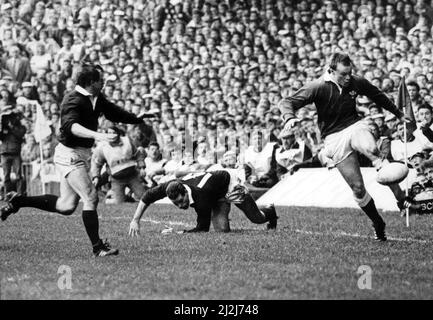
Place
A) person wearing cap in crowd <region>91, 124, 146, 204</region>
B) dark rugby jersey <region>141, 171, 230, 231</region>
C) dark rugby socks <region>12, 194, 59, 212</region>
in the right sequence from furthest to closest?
person wearing cap in crowd <region>91, 124, 146, 204</region> < dark rugby jersey <region>141, 171, 230, 231</region> < dark rugby socks <region>12, 194, 59, 212</region>

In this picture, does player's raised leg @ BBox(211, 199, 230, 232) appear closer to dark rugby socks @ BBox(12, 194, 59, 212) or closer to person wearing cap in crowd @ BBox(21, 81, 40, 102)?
dark rugby socks @ BBox(12, 194, 59, 212)

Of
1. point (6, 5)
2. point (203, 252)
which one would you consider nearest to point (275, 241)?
point (203, 252)

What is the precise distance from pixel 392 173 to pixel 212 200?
2.75 metres

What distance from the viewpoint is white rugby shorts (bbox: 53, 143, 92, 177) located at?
10.6 metres

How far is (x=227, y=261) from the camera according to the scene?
985 cm

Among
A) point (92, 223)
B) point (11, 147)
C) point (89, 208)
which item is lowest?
point (92, 223)

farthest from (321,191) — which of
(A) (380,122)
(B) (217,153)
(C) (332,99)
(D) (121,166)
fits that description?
(C) (332,99)

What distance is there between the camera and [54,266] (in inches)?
383

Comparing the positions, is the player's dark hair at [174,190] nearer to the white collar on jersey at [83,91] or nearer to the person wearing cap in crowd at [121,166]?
the white collar on jersey at [83,91]

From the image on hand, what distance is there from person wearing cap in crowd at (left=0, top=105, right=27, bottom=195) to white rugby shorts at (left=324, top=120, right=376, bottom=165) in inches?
500

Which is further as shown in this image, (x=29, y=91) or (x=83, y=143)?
(x=29, y=91)


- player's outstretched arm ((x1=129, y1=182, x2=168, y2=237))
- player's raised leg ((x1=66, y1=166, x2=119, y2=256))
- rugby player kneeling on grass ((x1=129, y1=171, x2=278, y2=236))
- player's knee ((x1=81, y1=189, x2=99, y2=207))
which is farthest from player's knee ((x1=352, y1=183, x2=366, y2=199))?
player's knee ((x1=81, y1=189, x2=99, y2=207))

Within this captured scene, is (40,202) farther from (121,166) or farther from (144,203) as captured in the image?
(121,166)
